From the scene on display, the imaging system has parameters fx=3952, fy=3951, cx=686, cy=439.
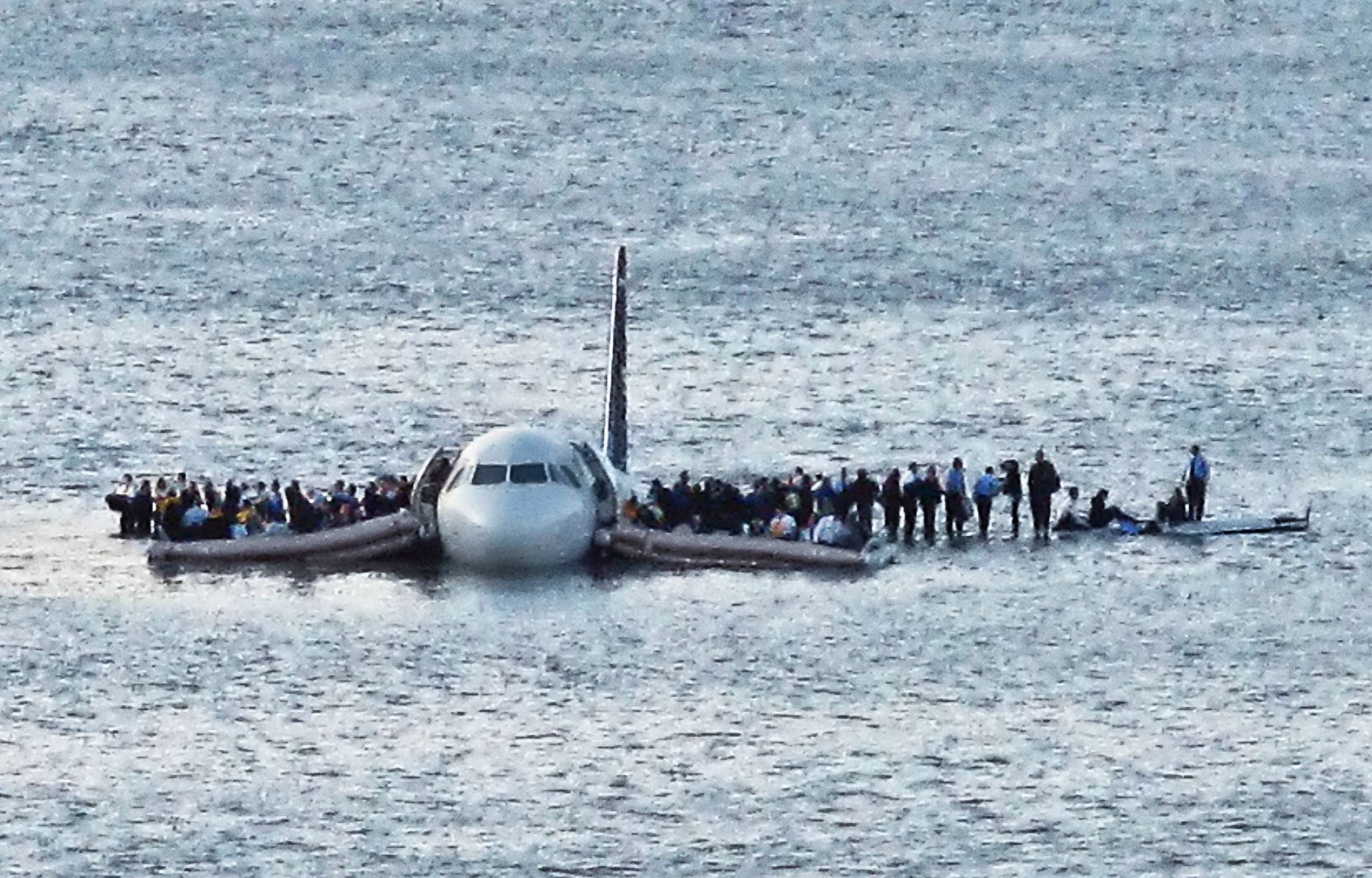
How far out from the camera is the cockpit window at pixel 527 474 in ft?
266

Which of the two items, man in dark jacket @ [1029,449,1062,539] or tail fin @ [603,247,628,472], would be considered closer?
man in dark jacket @ [1029,449,1062,539]

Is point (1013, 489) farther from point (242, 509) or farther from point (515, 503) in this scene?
point (242, 509)

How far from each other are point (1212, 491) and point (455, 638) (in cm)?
2546

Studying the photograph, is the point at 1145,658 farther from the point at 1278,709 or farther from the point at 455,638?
the point at 455,638

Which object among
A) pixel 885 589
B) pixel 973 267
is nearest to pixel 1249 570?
pixel 885 589

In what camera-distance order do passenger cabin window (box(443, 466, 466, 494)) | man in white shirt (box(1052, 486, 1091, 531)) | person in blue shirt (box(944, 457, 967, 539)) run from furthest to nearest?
man in white shirt (box(1052, 486, 1091, 531)) < person in blue shirt (box(944, 457, 967, 539)) < passenger cabin window (box(443, 466, 466, 494))

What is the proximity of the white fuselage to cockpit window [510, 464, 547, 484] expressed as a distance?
1 cm

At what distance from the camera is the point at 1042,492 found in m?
85.5

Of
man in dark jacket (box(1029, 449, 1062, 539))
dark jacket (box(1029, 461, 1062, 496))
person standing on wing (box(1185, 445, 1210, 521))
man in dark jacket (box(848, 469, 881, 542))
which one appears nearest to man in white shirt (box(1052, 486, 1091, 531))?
man in dark jacket (box(1029, 449, 1062, 539))

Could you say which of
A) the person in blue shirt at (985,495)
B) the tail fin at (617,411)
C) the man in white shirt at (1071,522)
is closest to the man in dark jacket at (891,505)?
the person in blue shirt at (985,495)

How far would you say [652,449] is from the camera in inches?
3962

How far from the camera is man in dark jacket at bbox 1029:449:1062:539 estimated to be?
280 feet

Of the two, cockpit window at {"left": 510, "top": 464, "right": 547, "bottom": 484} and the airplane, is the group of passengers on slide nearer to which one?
the airplane

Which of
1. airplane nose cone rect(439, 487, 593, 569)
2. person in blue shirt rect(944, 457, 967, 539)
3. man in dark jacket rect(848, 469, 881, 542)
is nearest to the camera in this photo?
airplane nose cone rect(439, 487, 593, 569)
